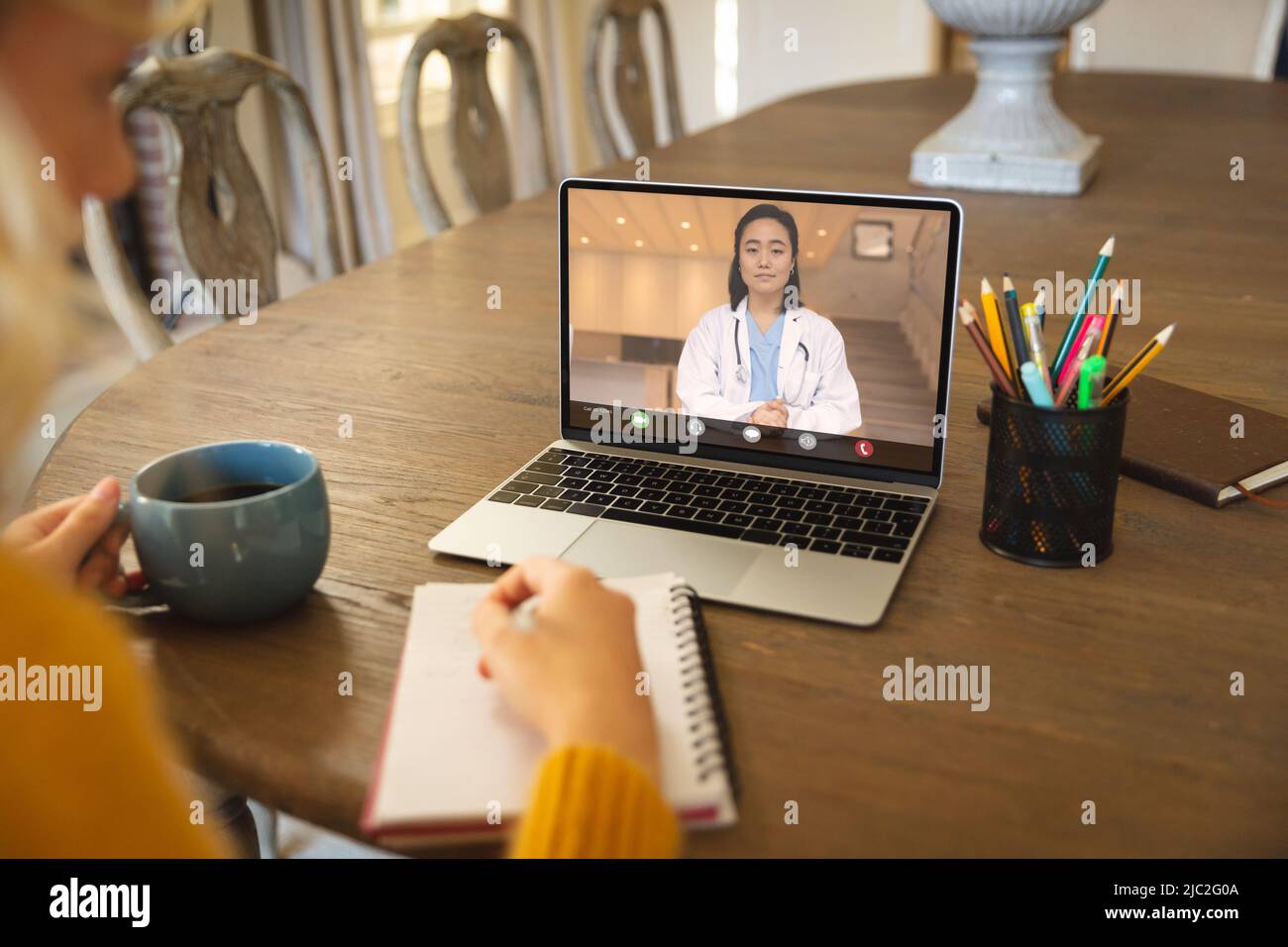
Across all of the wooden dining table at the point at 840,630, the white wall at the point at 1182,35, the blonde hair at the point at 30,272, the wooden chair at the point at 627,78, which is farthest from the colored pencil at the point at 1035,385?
the white wall at the point at 1182,35

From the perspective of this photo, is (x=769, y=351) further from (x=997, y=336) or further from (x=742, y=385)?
(x=997, y=336)

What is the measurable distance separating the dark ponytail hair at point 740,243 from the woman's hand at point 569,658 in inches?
12.1

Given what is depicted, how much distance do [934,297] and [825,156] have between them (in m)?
1.34

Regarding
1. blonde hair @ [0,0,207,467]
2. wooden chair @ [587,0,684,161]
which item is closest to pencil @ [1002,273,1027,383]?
blonde hair @ [0,0,207,467]

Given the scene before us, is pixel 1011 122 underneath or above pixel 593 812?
above

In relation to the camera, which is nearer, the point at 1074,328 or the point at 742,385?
the point at 1074,328

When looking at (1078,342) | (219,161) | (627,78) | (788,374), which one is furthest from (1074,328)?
(627,78)

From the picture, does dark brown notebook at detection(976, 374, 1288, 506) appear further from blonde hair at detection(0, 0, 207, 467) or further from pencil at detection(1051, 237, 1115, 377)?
blonde hair at detection(0, 0, 207, 467)

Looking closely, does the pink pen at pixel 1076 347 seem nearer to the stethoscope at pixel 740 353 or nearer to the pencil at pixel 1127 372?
the pencil at pixel 1127 372

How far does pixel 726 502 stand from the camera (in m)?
0.89

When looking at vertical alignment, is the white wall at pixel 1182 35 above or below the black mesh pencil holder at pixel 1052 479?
above

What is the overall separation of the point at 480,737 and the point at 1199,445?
2.13 feet

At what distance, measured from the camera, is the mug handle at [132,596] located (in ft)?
2.43
